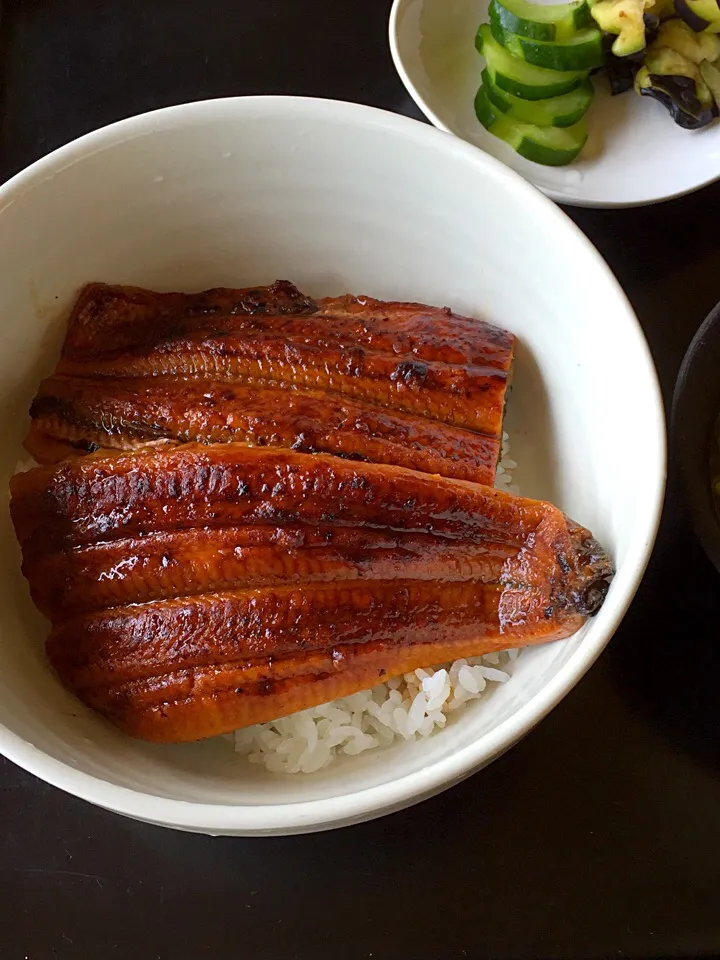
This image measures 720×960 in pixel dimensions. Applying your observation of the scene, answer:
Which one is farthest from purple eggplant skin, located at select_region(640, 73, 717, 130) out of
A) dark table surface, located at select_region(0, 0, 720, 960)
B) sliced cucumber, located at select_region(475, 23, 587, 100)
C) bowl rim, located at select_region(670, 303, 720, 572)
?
dark table surface, located at select_region(0, 0, 720, 960)

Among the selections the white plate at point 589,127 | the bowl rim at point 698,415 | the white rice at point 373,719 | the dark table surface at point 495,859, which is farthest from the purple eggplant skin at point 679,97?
the white rice at point 373,719

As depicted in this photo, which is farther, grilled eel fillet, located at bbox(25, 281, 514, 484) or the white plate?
the white plate

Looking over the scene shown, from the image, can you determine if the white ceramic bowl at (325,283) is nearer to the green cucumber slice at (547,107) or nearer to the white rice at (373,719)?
the white rice at (373,719)

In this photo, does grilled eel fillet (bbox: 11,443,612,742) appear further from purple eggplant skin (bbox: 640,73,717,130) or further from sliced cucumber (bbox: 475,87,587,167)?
purple eggplant skin (bbox: 640,73,717,130)

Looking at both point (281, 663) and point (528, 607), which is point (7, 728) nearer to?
point (281, 663)

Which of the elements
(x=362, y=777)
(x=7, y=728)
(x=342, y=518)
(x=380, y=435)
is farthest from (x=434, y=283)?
(x=7, y=728)
